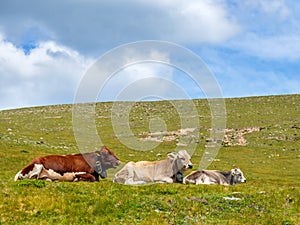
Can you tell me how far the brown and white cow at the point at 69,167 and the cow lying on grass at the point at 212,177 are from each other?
4.42m

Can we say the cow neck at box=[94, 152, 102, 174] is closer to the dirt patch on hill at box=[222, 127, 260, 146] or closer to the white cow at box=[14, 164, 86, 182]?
the white cow at box=[14, 164, 86, 182]

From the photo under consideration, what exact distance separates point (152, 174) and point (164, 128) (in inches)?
2143

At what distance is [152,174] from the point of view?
2156cm

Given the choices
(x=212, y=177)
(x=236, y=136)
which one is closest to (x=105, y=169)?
(x=212, y=177)

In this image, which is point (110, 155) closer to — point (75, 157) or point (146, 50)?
point (75, 157)

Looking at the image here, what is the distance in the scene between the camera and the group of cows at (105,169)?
19.3m

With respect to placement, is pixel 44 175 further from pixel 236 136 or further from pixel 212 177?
pixel 236 136

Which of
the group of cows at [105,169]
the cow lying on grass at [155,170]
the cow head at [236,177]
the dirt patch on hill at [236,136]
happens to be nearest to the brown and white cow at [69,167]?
the group of cows at [105,169]

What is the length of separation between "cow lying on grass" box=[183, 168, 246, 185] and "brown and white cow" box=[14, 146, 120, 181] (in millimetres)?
4418

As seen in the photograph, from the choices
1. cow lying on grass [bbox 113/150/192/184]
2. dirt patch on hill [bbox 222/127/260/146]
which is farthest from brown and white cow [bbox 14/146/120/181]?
dirt patch on hill [bbox 222/127/260/146]

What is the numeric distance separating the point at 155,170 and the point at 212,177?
11.8ft

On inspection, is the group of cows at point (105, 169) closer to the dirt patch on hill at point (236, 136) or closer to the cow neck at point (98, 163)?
the cow neck at point (98, 163)

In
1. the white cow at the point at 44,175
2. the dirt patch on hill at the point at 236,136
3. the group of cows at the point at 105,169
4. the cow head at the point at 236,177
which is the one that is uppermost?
the dirt patch on hill at the point at 236,136

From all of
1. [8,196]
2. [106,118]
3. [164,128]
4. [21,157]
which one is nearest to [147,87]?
[8,196]
